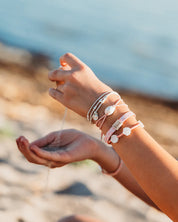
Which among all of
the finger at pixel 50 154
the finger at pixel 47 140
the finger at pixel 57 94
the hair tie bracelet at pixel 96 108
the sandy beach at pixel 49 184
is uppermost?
the hair tie bracelet at pixel 96 108

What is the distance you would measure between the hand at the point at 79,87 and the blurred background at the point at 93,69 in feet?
4.06

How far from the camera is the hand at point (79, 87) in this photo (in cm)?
143

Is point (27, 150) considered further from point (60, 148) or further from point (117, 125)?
point (117, 125)

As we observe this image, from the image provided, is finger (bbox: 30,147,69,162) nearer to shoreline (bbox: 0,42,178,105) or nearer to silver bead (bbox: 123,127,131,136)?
silver bead (bbox: 123,127,131,136)

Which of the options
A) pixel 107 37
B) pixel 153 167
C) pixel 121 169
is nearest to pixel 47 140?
pixel 121 169

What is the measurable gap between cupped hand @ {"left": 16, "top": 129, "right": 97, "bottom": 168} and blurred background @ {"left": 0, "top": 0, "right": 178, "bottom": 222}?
0.69 m

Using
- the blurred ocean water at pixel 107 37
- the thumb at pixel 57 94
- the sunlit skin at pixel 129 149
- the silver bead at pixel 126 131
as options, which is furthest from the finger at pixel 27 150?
the blurred ocean water at pixel 107 37

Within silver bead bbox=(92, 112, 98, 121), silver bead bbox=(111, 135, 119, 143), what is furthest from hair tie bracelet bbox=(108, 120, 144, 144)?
silver bead bbox=(92, 112, 98, 121)

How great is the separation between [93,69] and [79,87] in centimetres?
867

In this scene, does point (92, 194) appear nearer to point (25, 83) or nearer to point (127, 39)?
point (25, 83)

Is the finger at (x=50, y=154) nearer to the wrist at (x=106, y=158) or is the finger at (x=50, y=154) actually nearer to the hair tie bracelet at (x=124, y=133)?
the wrist at (x=106, y=158)

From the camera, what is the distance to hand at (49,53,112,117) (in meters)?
1.43

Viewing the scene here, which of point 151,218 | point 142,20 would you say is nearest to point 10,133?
point 151,218

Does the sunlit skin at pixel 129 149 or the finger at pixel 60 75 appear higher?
the finger at pixel 60 75
